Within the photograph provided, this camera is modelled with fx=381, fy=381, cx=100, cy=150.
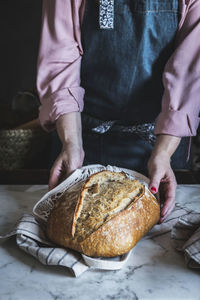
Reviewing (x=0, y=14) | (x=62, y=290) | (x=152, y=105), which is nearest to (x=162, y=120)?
(x=152, y=105)

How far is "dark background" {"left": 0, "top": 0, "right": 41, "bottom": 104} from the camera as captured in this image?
9.18 feet

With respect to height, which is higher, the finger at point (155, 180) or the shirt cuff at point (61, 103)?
the shirt cuff at point (61, 103)

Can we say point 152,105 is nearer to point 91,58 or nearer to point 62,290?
point 91,58

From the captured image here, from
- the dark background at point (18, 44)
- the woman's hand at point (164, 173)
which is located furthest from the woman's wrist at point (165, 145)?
the dark background at point (18, 44)

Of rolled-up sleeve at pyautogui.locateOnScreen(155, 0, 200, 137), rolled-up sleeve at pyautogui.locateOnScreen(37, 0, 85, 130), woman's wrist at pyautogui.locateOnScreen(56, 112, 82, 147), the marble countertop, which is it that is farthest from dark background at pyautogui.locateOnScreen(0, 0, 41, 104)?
the marble countertop

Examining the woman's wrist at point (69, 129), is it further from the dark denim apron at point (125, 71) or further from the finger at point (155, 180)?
the finger at point (155, 180)

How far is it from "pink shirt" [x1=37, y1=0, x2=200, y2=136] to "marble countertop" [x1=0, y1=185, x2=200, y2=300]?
0.36m

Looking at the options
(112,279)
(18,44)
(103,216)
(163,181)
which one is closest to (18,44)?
(18,44)

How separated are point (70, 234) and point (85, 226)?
1.4 inches

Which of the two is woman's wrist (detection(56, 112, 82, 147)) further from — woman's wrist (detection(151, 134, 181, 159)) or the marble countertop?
the marble countertop

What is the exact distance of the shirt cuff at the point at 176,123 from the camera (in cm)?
104

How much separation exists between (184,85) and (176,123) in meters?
0.12

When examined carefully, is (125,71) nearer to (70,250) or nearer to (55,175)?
(55,175)

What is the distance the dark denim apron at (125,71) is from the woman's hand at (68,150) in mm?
122
